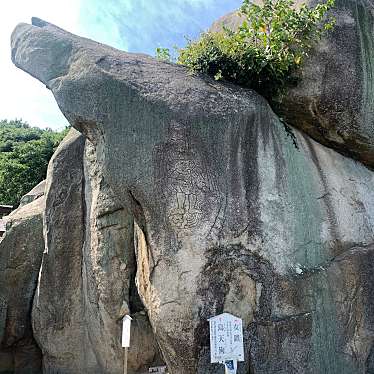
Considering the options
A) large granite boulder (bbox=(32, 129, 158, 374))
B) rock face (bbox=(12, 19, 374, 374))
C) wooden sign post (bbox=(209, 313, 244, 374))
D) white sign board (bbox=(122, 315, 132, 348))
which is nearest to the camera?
wooden sign post (bbox=(209, 313, 244, 374))

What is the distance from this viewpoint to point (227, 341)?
4355mm

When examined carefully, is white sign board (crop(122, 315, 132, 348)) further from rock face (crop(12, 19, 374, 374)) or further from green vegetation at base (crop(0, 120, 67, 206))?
green vegetation at base (crop(0, 120, 67, 206))

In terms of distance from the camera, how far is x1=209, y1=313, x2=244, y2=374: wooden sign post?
14.0 ft

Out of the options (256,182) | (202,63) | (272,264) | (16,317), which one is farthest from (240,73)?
(16,317)

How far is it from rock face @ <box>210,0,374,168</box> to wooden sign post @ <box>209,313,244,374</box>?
296 cm

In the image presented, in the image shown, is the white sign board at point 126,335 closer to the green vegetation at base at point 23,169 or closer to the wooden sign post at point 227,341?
the wooden sign post at point 227,341

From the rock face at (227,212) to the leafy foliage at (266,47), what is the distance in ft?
0.98

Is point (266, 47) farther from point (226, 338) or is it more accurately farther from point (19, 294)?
point (19, 294)

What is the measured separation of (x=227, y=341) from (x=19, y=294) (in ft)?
16.8

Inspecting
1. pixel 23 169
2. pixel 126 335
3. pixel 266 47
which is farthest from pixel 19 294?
pixel 23 169

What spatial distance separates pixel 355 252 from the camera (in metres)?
5.29

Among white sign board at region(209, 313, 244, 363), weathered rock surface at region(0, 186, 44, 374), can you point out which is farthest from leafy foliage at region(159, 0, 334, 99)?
weathered rock surface at region(0, 186, 44, 374)

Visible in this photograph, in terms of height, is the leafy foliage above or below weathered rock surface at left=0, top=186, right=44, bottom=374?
above

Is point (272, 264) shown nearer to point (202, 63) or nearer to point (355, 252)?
point (355, 252)
